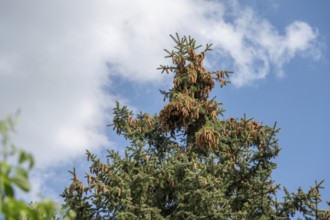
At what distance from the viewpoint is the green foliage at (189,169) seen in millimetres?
13102

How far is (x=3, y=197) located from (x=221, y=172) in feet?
45.1

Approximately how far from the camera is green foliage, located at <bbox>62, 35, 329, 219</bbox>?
13.1m

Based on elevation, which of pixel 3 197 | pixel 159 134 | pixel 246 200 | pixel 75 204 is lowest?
pixel 3 197

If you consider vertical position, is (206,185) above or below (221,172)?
below

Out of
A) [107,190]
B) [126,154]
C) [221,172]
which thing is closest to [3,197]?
[107,190]

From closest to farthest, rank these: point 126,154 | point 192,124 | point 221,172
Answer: point 126,154
point 221,172
point 192,124

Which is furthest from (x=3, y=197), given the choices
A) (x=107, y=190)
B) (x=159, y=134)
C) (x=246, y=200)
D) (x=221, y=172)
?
(x=159, y=134)

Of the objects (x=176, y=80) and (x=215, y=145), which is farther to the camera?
(x=176, y=80)

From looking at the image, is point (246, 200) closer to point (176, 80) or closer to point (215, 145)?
point (215, 145)

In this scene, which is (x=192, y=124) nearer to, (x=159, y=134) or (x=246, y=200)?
(x=159, y=134)

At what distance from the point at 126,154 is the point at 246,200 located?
4685 mm

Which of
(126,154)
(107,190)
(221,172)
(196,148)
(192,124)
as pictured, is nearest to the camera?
(107,190)

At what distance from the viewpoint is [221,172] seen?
590 inches

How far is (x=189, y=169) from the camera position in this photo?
44.7 feet
